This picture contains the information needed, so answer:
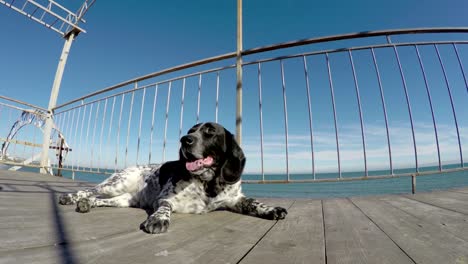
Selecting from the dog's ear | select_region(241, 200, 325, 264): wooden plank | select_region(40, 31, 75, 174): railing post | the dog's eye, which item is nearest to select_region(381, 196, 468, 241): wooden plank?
select_region(241, 200, 325, 264): wooden plank

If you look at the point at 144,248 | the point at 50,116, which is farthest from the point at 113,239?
the point at 50,116

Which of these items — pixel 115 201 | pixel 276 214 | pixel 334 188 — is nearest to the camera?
pixel 276 214

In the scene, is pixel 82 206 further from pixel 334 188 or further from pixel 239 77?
pixel 334 188

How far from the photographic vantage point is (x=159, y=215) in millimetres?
1259

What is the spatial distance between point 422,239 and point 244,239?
74 cm

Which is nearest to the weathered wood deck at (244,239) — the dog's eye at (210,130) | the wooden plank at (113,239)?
the wooden plank at (113,239)

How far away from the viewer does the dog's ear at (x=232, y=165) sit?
170 cm

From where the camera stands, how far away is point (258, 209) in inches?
62.3

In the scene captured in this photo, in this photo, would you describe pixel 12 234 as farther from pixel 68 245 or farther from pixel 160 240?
pixel 160 240

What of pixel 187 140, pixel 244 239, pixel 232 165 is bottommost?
pixel 244 239

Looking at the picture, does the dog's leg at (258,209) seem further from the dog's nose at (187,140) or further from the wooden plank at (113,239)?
the dog's nose at (187,140)

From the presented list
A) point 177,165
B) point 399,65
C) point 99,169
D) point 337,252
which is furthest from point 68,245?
point 99,169

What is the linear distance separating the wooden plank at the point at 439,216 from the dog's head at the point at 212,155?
1.16m

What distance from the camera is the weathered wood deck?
0.74 metres
